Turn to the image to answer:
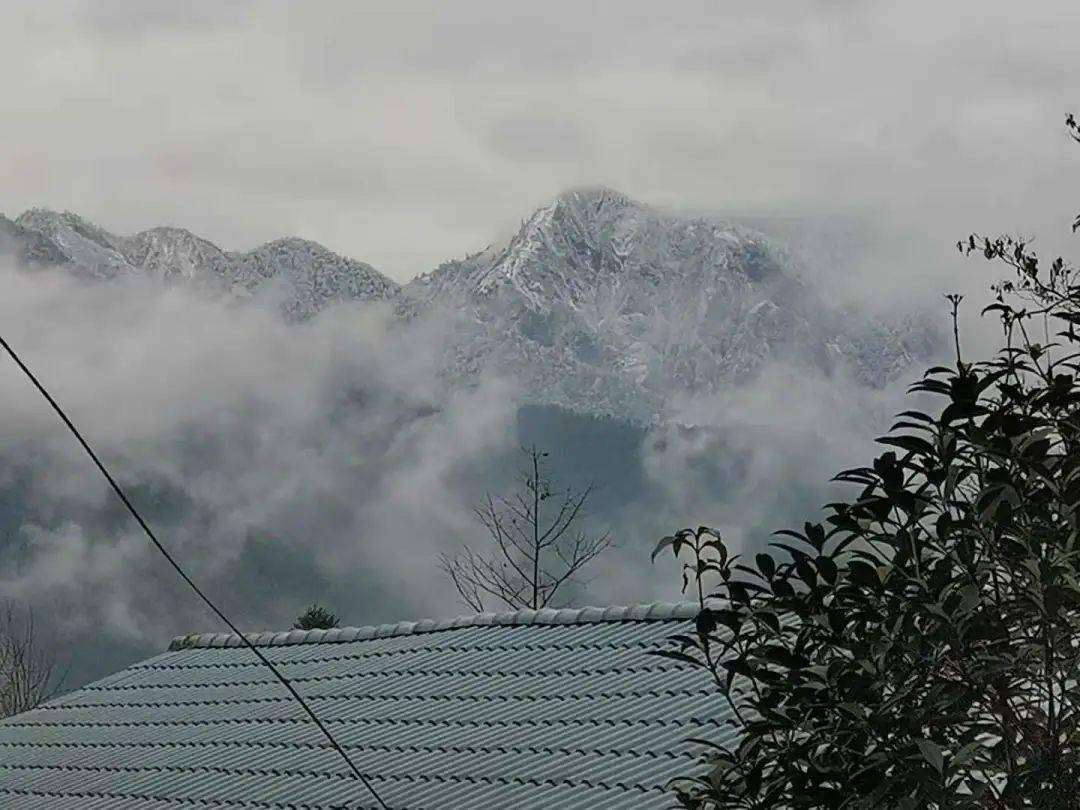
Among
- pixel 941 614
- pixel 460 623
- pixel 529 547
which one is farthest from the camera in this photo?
pixel 529 547

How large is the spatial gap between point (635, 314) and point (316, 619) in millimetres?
134132

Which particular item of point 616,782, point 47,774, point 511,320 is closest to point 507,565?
point 47,774

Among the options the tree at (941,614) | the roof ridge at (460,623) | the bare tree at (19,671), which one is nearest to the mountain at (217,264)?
the bare tree at (19,671)

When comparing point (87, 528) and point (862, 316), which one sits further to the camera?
point (862, 316)

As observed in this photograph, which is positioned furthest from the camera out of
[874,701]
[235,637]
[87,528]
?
[87,528]

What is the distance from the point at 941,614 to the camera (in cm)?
375

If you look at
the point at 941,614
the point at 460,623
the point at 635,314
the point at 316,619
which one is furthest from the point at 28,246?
the point at 941,614

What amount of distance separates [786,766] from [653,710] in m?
3.69

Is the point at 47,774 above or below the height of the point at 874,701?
above

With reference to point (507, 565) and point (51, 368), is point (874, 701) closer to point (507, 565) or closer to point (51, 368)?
point (507, 565)

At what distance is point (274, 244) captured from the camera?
17650 cm

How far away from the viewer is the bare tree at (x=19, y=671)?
36656 millimetres

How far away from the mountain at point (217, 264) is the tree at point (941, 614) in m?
157

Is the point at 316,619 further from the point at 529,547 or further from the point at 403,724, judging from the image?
the point at 403,724
